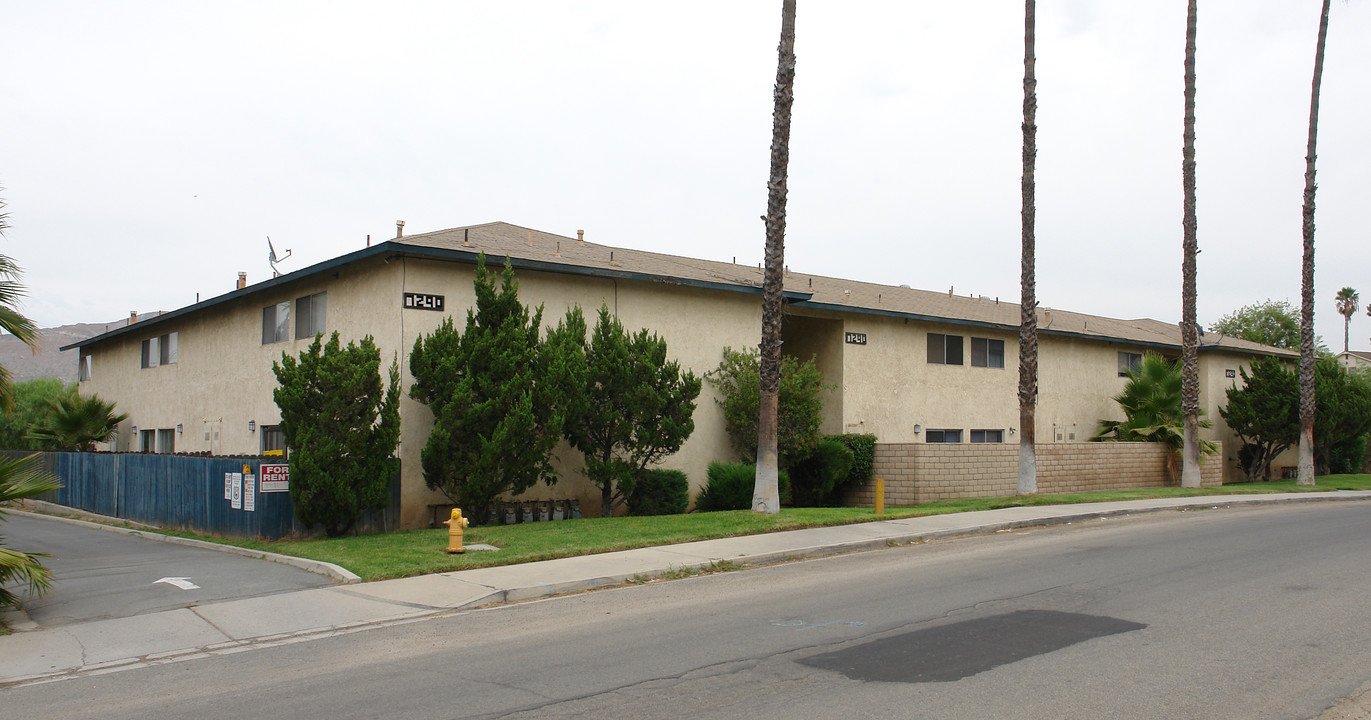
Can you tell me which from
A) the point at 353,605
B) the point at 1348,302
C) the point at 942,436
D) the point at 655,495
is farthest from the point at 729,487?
the point at 1348,302

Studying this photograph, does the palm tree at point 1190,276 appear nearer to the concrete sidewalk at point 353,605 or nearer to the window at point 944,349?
the window at point 944,349

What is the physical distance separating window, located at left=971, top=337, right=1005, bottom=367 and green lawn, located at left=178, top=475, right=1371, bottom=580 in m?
9.44

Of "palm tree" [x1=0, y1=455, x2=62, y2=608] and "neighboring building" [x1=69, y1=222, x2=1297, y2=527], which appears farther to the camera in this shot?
"neighboring building" [x1=69, y1=222, x2=1297, y2=527]

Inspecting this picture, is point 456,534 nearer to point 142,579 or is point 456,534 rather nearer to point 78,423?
point 142,579

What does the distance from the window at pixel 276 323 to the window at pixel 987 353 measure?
18.8 metres

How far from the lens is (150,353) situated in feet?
96.9

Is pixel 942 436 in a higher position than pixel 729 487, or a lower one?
higher

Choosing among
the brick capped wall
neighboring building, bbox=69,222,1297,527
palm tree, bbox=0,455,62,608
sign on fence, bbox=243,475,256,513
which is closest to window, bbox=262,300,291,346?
neighboring building, bbox=69,222,1297,527

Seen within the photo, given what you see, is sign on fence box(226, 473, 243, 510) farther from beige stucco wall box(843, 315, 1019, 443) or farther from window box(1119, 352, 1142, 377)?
window box(1119, 352, 1142, 377)

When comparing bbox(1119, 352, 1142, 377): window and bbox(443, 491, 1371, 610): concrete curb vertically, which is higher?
bbox(1119, 352, 1142, 377): window

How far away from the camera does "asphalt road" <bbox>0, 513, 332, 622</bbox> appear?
9922 millimetres

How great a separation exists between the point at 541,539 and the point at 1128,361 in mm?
26142

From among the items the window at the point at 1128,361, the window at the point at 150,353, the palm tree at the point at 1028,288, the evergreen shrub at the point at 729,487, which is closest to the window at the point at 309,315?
the evergreen shrub at the point at 729,487

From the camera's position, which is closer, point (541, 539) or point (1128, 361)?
point (541, 539)
